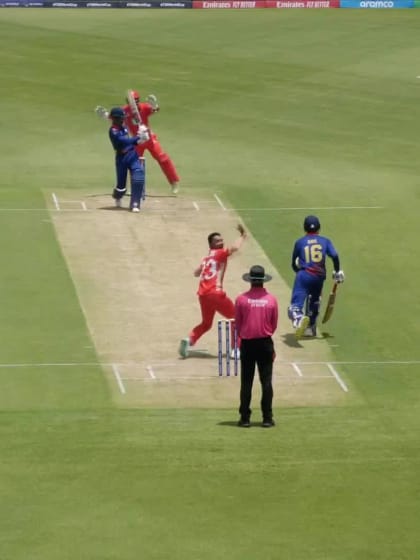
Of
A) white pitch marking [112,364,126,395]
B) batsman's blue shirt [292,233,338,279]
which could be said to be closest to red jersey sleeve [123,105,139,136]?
batsman's blue shirt [292,233,338,279]

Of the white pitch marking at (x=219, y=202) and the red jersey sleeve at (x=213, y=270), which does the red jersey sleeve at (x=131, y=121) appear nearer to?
the white pitch marking at (x=219, y=202)

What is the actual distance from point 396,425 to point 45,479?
4.93 m

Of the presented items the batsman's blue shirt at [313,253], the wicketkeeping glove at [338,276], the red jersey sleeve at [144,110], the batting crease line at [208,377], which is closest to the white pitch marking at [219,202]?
the red jersey sleeve at [144,110]

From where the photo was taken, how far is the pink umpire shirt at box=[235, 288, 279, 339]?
65.1 ft

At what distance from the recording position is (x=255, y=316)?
782 inches

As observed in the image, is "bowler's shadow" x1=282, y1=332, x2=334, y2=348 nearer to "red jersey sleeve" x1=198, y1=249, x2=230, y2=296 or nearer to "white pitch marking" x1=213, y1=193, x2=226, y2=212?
"red jersey sleeve" x1=198, y1=249, x2=230, y2=296

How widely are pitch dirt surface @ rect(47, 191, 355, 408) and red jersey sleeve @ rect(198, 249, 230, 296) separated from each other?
112 cm

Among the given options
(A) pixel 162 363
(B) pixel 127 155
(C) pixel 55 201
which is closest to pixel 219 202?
(B) pixel 127 155

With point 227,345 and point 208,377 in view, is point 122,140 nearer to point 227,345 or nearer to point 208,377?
point 227,345

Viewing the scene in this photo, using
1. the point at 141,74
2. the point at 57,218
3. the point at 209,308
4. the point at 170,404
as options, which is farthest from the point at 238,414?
the point at 141,74

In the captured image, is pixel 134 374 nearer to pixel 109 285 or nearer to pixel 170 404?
pixel 170 404

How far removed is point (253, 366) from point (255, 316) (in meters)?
0.65

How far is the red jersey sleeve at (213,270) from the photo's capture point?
75.0 ft

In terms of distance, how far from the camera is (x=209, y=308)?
23.0 metres
